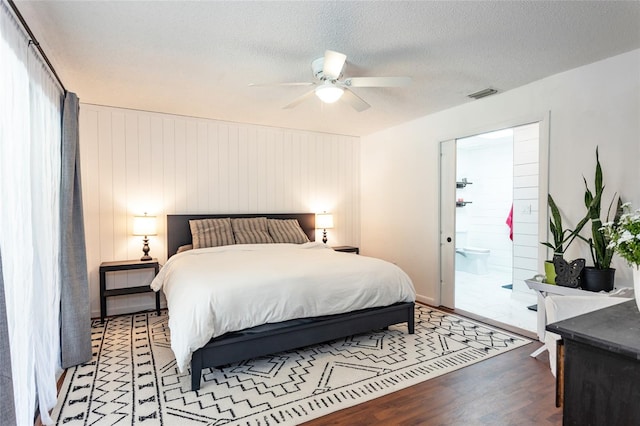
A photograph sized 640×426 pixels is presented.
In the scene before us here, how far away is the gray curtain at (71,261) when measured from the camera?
2645mm

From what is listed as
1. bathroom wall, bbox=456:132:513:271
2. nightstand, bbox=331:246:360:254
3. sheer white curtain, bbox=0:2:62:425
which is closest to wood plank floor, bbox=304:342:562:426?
sheer white curtain, bbox=0:2:62:425

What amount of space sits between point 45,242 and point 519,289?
528 centimetres

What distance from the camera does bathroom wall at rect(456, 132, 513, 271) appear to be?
20.8 feet

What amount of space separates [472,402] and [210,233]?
10.6 feet

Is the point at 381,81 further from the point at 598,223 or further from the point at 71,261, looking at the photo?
the point at 71,261

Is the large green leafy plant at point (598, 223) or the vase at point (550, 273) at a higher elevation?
the large green leafy plant at point (598, 223)

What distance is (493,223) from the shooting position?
659cm

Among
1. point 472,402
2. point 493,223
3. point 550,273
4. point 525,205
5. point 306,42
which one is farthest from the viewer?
point 493,223

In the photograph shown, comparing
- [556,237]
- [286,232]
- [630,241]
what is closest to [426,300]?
[556,237]

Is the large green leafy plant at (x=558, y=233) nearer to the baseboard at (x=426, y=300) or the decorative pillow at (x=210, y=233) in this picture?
the baseboard at (x=426, y=300)

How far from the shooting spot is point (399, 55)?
2688 millimetres

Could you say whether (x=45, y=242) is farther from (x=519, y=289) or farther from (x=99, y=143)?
(x=519, y=289)

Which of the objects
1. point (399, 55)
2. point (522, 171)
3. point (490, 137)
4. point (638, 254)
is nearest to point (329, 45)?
point (399, 55)

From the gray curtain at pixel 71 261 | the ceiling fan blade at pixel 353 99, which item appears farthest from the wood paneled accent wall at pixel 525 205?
the gray curtain at pixel 71 261
